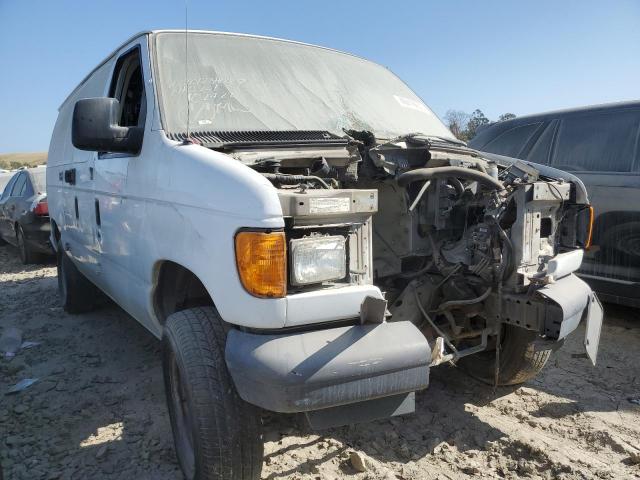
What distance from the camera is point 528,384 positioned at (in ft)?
11.1

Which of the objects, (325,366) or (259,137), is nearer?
(325,366)

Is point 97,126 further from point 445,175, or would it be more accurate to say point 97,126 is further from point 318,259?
Result: point 445,175

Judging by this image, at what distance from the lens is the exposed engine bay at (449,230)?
230cm

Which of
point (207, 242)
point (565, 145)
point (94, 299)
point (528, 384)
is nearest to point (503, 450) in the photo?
point (528, 384)

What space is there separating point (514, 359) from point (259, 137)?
205cm

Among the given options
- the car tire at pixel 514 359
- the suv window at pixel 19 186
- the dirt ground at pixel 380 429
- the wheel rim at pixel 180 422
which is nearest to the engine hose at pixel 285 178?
the wheel rim at pixel 180 422

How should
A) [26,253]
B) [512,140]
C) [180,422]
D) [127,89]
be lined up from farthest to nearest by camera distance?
1. [26,253]
2. [512,140]
3. [127,89]
4. [180,422]

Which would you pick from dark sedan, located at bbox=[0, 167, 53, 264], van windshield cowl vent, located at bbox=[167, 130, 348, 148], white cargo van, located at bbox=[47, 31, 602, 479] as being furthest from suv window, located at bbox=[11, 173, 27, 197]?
→ van windshield cowl vent, located at bbox=[167, 130, 348, 148]

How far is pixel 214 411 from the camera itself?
75.4 inches

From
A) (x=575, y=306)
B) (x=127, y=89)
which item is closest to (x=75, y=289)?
(x=127, y=89)

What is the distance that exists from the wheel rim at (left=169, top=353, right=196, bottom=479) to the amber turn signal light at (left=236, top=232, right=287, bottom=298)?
735mm

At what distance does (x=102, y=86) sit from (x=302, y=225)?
2702 mm

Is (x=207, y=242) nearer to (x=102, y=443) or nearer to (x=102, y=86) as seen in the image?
(x=102, y=443)

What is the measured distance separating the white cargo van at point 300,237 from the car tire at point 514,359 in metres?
0.01
